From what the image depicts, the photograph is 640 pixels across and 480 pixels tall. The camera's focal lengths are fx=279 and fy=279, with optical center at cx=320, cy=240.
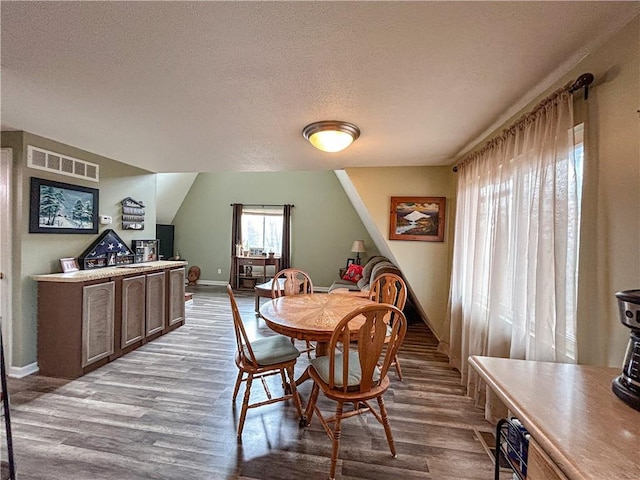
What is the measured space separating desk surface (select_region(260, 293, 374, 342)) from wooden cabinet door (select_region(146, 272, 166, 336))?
190cm

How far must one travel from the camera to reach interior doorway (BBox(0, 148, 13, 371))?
253 cm

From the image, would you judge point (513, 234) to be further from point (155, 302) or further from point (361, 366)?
Answer: point (155, 302)

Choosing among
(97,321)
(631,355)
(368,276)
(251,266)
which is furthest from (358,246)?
(631,355)

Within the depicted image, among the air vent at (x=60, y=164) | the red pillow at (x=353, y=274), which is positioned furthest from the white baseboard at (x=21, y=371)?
the red pillow at (x=353, y=274)

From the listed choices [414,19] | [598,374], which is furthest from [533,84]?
[598,374]

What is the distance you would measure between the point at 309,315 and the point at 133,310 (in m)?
2.32

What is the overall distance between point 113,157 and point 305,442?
367 centimetres

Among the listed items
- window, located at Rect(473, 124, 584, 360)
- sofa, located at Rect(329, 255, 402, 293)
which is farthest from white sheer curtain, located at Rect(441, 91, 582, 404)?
sofa, located at Rect(329, 255, 402, 293)

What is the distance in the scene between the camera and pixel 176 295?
13.0 feet

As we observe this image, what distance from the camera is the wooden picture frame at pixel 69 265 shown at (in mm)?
2844

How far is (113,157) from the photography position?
3367 millimetres

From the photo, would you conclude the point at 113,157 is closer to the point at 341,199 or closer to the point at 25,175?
the point at 25,175

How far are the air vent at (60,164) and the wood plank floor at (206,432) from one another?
1.99 m

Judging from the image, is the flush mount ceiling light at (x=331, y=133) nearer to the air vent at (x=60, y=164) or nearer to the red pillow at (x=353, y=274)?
the air vent at (x=60, y=164)
